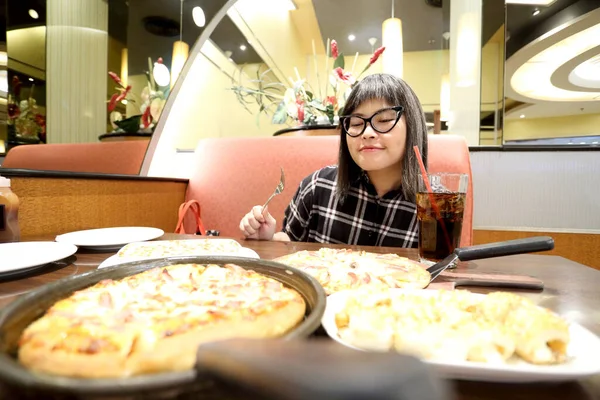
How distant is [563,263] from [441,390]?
3.27 feet

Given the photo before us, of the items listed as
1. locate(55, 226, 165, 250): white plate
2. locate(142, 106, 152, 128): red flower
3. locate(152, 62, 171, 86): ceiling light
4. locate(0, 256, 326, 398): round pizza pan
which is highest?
locate(152, 62, 171, 86): ceiling light

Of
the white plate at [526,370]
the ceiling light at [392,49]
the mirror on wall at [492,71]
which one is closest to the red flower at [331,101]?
the mirror on wall at [492,71]

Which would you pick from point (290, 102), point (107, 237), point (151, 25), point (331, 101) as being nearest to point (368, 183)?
point (331, 101)

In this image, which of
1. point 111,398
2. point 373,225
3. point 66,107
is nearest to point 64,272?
point 111,398

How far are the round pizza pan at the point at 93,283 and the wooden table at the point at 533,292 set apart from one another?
188 millimetres

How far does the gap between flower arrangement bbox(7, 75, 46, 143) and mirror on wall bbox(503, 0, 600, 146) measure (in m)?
3.87

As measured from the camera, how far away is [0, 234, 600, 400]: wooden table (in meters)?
0.33

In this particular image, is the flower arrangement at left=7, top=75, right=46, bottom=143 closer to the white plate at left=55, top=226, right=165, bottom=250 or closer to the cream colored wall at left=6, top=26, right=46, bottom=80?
the cream colored wall at left=6, top=26, right=46, bottom=80

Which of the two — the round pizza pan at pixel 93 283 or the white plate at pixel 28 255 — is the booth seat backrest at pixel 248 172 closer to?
the white plate at pixel 28 255

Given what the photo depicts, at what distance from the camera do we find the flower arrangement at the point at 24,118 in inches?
67.5

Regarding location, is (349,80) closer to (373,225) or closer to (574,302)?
(373,225)

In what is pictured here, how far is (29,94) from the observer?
1.80m

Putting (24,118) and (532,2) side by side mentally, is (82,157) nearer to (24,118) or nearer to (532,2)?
(24,118)

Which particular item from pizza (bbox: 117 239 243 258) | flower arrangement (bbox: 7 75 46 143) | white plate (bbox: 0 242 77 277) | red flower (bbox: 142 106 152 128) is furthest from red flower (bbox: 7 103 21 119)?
pizza (bbox: 117 239 243 258)
